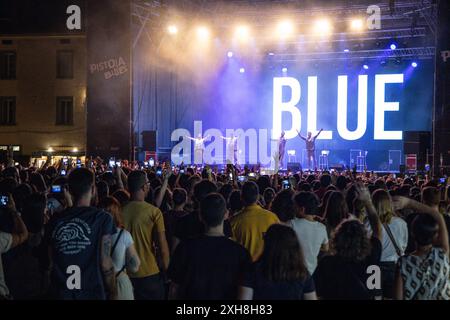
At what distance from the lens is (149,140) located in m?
23.2

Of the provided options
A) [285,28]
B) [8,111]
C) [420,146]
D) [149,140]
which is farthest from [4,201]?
[8,111]

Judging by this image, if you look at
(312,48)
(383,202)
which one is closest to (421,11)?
(312,48)

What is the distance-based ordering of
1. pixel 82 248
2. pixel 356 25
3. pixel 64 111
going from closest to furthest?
pixel 82 248, pixel 356 25, pixel 64 111

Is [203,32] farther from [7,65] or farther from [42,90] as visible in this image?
[7,65]

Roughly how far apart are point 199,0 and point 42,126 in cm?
1306

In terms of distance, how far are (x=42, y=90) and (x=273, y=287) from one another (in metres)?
29.5

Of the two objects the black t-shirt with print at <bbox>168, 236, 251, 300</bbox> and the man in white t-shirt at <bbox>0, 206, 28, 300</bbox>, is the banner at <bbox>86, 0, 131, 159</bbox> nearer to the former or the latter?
the man in white t-shirt at <bbox>0, 206, 28, 300</bbox>

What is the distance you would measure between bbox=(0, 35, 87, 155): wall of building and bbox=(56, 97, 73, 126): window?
20cm

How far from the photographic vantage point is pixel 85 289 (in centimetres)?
441

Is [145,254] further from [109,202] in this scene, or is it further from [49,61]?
[49,61]

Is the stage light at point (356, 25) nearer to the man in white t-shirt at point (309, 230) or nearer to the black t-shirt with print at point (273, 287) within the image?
the man in white t-shirt at point (309, 230)

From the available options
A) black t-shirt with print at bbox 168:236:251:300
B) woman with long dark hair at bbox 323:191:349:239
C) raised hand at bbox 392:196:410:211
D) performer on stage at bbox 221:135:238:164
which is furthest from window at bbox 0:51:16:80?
black t-shirt with print at bbox 168:236:251:300

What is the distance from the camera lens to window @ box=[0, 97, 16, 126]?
3150 centimetres
